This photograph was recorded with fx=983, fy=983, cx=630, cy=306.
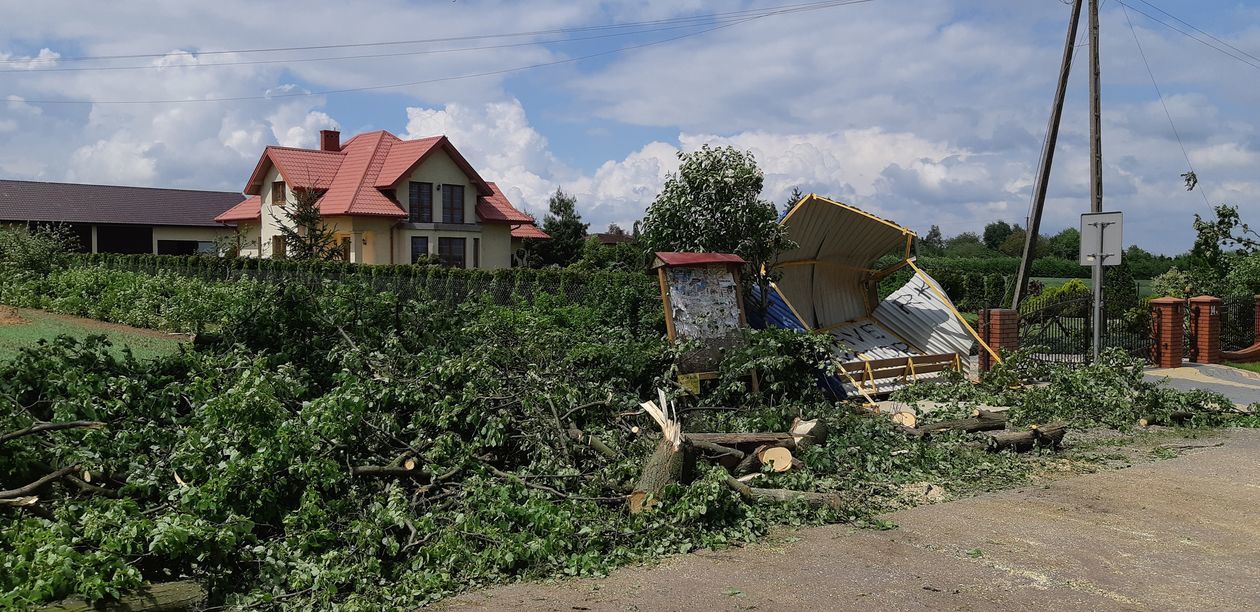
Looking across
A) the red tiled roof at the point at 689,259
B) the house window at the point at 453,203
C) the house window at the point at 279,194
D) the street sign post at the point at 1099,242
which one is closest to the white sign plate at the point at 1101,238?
the street sign post at the point at 1099,242

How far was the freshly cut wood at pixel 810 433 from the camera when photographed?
877 cm

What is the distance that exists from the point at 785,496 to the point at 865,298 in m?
10.5

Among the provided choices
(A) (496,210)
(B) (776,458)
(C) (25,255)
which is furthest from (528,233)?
(B) (776,458)

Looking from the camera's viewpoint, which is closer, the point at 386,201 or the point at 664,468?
the point at 664,468

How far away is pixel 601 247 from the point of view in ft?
141

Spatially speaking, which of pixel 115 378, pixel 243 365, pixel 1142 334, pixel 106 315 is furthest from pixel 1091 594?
pixel 106 315

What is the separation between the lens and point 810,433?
351 inches

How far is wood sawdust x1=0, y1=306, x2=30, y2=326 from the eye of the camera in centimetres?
1756

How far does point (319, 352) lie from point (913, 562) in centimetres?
577

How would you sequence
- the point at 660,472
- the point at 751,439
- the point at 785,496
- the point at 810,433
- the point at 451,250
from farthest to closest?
the point at 451,250 → the point at 810,433 → the point at 751,439 → the point at 785,496 → the point at 660,472

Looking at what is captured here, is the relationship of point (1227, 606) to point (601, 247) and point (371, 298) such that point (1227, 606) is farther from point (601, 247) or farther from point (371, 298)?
point (601, 247)

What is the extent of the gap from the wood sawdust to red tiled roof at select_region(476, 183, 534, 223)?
70.6ft

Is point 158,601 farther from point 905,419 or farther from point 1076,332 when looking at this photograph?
point 1076,332

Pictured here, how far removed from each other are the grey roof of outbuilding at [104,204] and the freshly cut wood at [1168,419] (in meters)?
46.6
